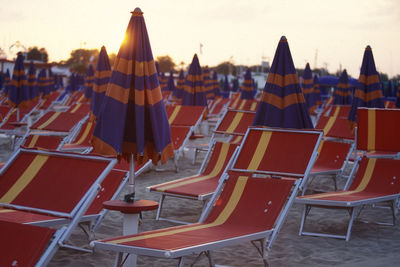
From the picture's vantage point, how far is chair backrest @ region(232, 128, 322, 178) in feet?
16.1

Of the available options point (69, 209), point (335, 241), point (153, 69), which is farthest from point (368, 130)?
point (69, 209)

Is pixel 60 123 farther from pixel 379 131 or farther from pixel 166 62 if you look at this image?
pixel 166 62

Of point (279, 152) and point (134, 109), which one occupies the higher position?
point (134, 109)

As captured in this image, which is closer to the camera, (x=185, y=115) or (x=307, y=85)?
(x=185, y=115)

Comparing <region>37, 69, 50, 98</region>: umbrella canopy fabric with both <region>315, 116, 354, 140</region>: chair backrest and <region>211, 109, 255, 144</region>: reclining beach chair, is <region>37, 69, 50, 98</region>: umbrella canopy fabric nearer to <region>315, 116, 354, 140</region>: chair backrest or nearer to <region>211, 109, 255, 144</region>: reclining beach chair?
<region>211, 109, 255, 144</region>: reclining beach chair

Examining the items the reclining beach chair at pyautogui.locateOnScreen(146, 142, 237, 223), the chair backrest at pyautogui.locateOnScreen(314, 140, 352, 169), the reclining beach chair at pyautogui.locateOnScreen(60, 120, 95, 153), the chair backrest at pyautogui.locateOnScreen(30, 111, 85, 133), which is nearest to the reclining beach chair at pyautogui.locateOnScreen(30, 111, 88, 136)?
the chair backrest at pyautogui.locateOnScreen(30, 111, 85, 133)

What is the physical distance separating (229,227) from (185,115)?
5.90 m

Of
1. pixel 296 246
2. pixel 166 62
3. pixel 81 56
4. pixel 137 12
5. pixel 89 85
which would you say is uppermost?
pixel 81 56

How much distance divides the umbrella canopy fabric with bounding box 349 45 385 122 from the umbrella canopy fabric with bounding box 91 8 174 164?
5.41m

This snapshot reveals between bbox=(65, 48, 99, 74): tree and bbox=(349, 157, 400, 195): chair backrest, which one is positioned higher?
bbox=(65, 48, 99, 74): tree

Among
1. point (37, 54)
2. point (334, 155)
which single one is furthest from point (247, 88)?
point (37, 54)

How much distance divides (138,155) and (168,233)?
26.0 inches

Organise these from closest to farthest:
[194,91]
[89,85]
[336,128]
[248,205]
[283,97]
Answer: [248,205]
[283,97]
[336,128]
[194,91]
[89,85]

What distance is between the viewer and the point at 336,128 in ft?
29.5
